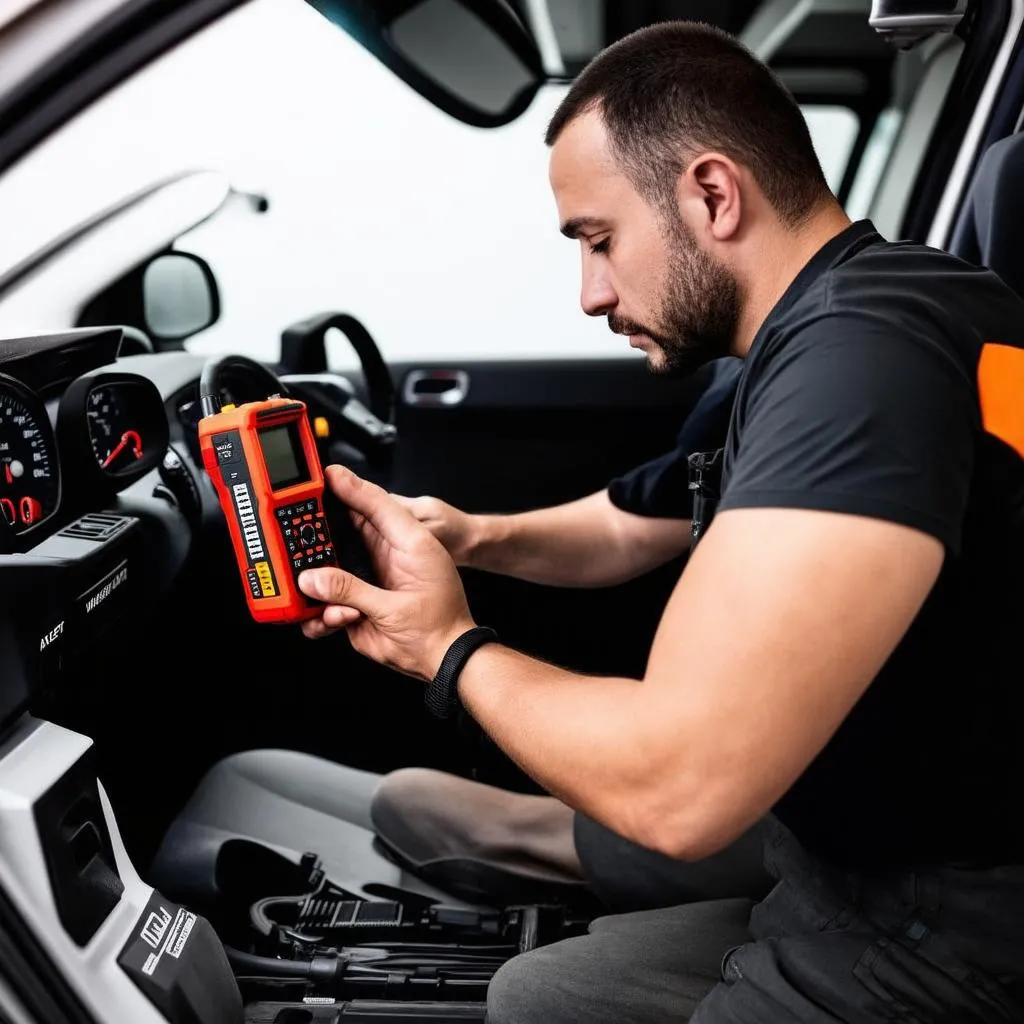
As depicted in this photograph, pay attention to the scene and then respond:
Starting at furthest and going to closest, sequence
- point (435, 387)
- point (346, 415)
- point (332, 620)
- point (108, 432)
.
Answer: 1. point (435, 387)
2. point (346, 415)
3. point (108, 432)
4. point (332, 620)

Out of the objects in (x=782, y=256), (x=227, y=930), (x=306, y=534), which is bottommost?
(x=227, y=930)

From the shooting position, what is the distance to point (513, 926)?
148cm

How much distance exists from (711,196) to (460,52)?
4.73ft

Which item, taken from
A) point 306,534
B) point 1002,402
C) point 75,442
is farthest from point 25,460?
point 1002,402

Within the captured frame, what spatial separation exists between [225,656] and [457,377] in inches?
31.0

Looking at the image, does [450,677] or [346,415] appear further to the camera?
[346,415]

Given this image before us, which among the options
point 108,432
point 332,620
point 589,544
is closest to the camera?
point 332,620

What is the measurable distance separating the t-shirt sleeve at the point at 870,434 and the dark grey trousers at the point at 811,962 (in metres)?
0.38

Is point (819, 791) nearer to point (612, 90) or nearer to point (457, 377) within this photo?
point (612, 90)

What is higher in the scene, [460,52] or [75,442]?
[460,52]

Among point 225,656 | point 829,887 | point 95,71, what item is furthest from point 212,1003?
point 225,656

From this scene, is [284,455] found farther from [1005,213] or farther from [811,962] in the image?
[1005,213]

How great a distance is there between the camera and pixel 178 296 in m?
2.16

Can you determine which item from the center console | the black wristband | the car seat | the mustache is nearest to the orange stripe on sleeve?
the mustache
